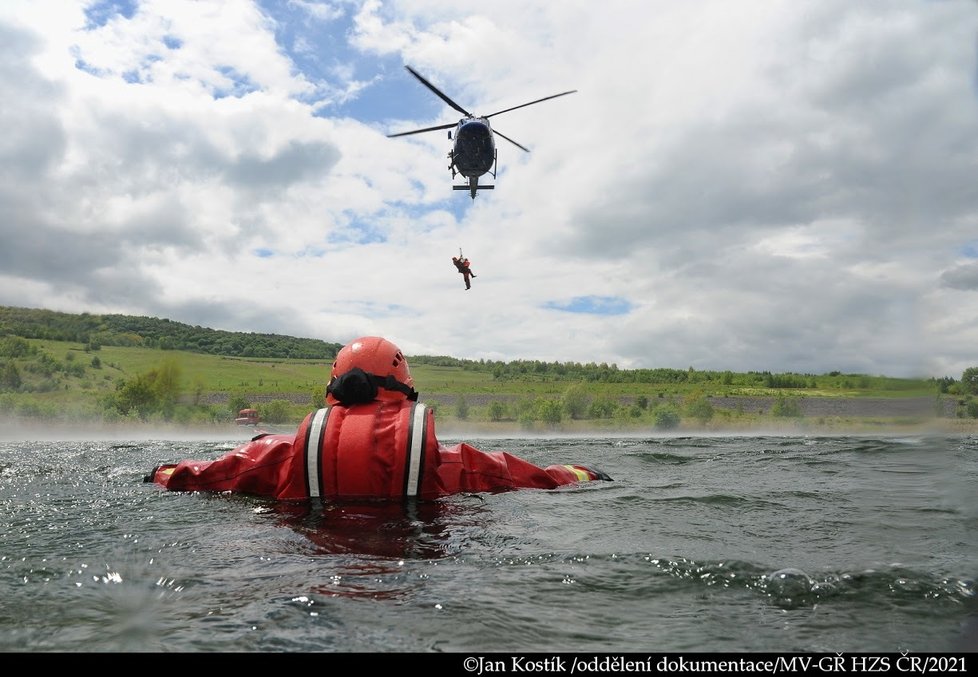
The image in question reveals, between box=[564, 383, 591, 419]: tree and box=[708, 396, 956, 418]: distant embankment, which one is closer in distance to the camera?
box=[708, 396, 956, 418]: distant embankment

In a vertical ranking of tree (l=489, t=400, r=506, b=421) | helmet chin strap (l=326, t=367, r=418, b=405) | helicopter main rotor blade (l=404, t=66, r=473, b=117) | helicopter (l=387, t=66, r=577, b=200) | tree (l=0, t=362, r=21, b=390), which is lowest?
tree (l=489, t=400, r=506, b=421)

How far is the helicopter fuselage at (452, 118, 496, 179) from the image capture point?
1494 inches

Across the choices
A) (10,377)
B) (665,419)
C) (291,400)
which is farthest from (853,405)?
(291,400)

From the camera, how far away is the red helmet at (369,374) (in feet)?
26.5

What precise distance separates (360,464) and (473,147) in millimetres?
33587

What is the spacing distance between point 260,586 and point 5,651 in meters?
1.47

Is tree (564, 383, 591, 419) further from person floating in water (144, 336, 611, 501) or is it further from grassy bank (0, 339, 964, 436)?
person floating in water (144, 336, 611, 501)

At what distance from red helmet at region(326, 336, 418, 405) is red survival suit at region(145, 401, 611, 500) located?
0.15 metres

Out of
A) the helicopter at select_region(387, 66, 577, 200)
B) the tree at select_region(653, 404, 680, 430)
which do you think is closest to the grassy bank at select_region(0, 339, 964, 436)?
the tree at select_region(653, 404, 680, 430)

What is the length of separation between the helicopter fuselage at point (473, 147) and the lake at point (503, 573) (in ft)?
107

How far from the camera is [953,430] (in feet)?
11.1

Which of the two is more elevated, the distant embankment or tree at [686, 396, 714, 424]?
the distant embankment

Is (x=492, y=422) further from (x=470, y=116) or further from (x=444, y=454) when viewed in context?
(x=444, y=454)
